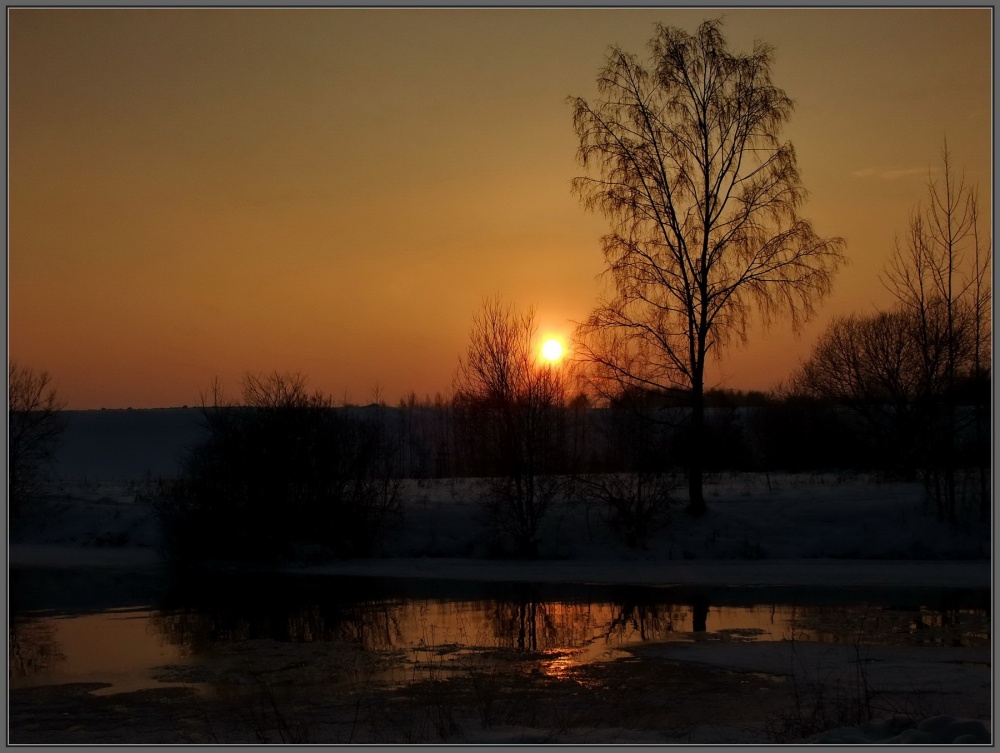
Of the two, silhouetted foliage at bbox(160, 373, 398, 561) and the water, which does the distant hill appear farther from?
the water

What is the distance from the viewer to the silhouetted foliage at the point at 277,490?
968 inches

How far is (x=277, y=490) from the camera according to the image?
82.1 ft

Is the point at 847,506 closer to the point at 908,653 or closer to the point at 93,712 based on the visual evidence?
the point at 908,653

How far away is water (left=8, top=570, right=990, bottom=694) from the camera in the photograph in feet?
39.7

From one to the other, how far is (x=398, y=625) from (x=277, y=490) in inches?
437

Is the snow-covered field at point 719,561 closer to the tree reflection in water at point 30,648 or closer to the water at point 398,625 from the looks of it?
the water at point 398,625

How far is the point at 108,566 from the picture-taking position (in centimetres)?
2339

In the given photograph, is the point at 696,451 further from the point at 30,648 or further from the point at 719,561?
the point at 30,648

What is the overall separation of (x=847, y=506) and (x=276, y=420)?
15.9m

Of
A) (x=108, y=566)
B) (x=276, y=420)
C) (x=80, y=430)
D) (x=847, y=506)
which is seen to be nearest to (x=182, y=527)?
(x=108, y=566)

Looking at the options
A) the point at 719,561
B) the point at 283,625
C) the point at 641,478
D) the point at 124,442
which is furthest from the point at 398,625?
the point at 124,442

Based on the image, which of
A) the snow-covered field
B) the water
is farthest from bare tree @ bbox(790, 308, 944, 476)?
the water

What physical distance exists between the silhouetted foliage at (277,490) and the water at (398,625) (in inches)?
173

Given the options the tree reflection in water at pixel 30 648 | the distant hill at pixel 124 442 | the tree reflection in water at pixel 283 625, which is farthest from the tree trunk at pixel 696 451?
the distant hill at pixel 124 442
